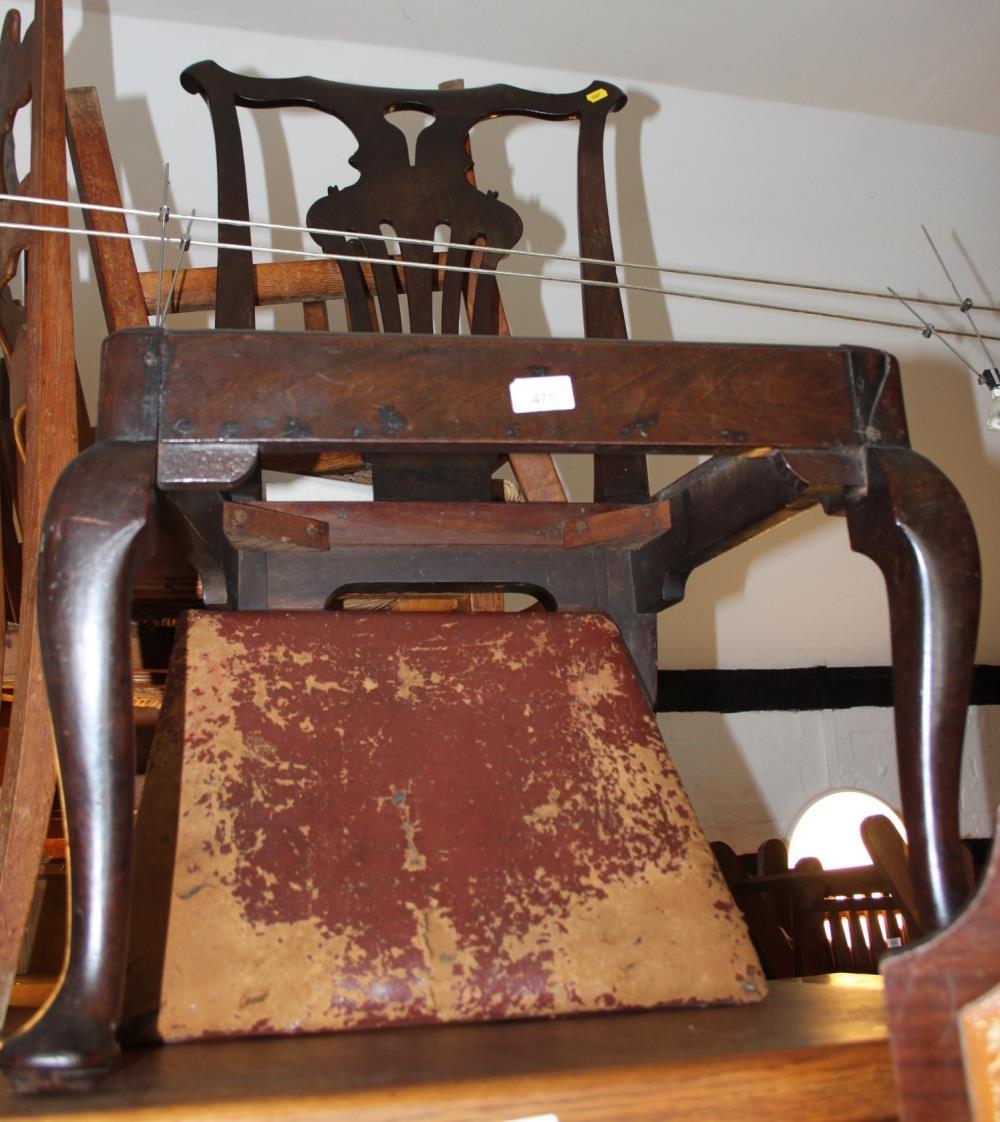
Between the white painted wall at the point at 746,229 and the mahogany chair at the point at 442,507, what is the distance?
1097 mm

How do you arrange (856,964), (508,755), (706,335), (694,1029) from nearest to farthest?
(694,1029)
(508,755)
(856,964)
(706,335)

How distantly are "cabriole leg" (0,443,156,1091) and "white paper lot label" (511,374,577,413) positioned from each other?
0.83 feet

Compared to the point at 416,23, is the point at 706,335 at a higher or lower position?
lower

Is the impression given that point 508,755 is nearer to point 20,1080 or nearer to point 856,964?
point 20,1080

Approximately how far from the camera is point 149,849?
80 cm

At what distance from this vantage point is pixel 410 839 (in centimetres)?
83

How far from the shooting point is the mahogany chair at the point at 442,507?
63 centimetres

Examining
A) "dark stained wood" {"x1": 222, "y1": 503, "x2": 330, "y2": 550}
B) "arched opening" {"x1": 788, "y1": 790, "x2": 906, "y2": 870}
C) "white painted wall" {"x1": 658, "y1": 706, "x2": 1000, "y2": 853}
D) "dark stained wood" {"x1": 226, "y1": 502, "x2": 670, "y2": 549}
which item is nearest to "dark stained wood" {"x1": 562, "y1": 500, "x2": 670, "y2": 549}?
"dark stained wood" {"x1": 226, "y1": 502, "x2": 670, "y2": 549}

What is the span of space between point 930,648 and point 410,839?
1.31 ft

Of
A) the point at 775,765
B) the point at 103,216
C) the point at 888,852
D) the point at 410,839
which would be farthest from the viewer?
the point at 775,765

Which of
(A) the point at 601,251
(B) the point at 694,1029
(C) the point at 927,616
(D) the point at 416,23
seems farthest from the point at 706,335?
(B) the point at 694,1029

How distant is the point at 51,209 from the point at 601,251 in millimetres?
605

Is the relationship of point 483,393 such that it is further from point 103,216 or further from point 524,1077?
point 103,216

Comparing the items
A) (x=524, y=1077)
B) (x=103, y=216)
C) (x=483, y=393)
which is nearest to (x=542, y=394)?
(x=483, y=393)
